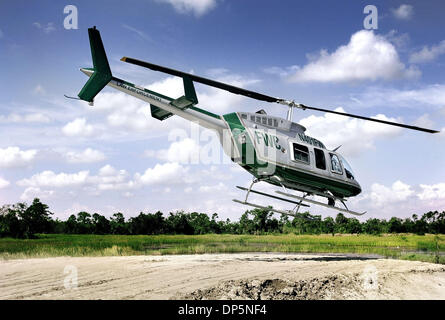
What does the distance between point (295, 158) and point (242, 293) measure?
897cm

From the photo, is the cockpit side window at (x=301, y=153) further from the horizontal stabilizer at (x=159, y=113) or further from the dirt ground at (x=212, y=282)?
the horizontal stabilizer at (x=159, y=113)

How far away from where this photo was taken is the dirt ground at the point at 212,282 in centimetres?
910

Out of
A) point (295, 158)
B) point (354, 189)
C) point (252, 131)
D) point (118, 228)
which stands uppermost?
point (252, 131)

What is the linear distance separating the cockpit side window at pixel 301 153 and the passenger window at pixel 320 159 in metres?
0.64

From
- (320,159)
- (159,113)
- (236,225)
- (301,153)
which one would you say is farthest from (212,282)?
(236,225)

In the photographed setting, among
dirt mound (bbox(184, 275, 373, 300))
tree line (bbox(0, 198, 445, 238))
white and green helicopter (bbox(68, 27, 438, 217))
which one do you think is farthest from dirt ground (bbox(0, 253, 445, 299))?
tree line (bbox(0, 198, 445, 238))

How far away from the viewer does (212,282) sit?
10.4 meters

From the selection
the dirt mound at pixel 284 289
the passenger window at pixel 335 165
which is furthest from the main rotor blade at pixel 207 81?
the dirt mound at pixel 284 289

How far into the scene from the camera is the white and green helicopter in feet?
47.6

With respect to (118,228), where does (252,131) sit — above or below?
above

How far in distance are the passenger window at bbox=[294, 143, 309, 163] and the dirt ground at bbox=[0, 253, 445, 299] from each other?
16.7ft
